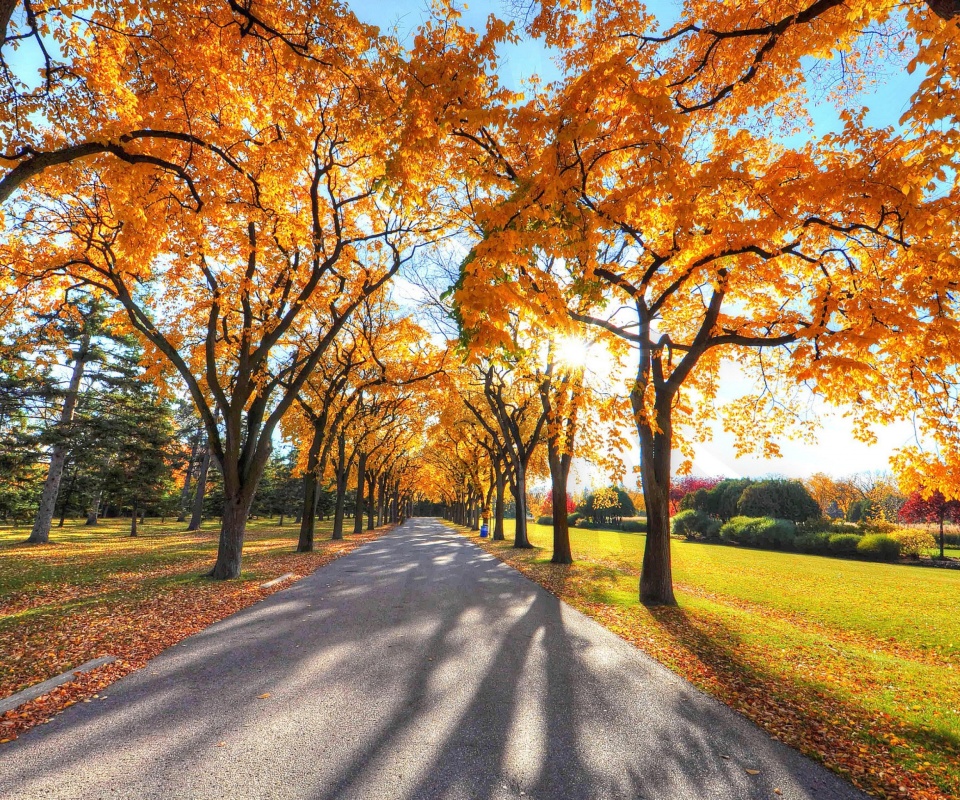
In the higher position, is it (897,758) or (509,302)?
(509,302)

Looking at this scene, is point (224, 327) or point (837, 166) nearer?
point (837, 166)

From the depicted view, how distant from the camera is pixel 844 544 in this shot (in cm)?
2822

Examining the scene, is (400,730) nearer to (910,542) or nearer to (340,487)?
(340,487)

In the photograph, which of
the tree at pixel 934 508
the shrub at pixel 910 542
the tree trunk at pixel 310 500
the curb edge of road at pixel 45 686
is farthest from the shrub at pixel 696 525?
the curb edge of road at pixel 45 686

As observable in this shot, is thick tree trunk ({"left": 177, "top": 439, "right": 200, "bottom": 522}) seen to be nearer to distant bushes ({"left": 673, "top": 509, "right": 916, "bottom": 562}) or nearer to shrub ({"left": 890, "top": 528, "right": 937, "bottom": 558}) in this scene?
distant bushes ({"left": 673, "top": 509, "right": 916, "bottom": 562})

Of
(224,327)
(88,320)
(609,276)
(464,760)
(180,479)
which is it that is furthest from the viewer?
(180,479)

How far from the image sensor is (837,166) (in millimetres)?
5555

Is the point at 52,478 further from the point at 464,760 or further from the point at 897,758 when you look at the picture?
the point at 897,758

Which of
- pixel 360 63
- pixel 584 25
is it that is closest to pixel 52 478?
pixel 360 63

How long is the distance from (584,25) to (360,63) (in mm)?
3425

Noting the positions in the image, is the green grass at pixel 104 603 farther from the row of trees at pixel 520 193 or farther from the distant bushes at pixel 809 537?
the distant bushes at pixel 809 537

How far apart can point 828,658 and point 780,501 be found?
43.0 metres

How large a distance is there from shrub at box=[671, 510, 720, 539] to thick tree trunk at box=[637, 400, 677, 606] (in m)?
36.8

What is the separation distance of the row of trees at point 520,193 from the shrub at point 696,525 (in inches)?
1363
